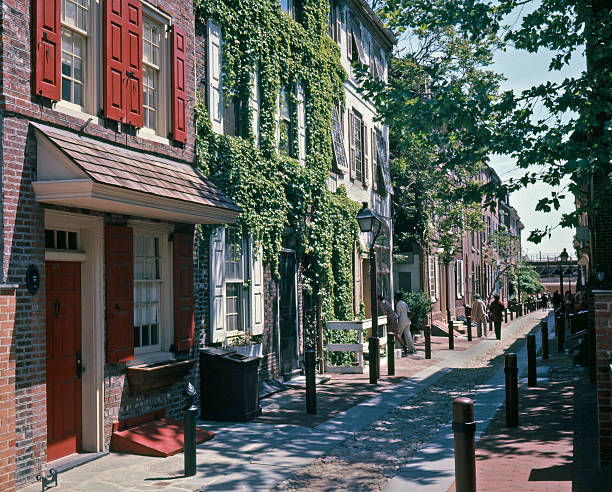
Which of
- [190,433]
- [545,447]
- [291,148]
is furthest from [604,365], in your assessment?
[291,148]

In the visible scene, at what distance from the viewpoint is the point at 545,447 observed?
800 centimetres

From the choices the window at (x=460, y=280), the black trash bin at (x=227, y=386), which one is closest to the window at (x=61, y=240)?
the black trash bin at (x=227, y=386)

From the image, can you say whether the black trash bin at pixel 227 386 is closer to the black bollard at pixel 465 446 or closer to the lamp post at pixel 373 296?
the lamp post at pixel 373 296

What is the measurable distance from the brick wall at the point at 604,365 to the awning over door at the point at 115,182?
17.0 feet

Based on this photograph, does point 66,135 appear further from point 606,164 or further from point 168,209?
point 606,164

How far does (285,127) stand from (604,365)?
942cm

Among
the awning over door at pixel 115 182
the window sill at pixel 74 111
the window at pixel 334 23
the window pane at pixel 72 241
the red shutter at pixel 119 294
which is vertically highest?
the window at pixel 334 23

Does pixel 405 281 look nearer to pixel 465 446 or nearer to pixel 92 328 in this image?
pixel 92 328

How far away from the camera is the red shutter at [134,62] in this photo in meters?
8.98

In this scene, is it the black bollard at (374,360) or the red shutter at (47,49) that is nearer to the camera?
the red shutter at (47,49)

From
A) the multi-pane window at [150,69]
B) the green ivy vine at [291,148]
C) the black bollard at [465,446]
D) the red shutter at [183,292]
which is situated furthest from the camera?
the green ivy vine at [291,148]

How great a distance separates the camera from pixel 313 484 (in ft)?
22.9

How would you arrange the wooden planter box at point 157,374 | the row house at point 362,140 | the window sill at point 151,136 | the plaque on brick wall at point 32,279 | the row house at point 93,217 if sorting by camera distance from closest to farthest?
the row house at point 93,217 → the plaque on brick wall at point 32,279 → the wooden planter box at point 157,374 → the window sill at point 151,136 → the row house at point 362,140

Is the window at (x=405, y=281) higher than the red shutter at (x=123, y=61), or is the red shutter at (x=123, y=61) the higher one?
the red shutter at (x=123, y=61)
